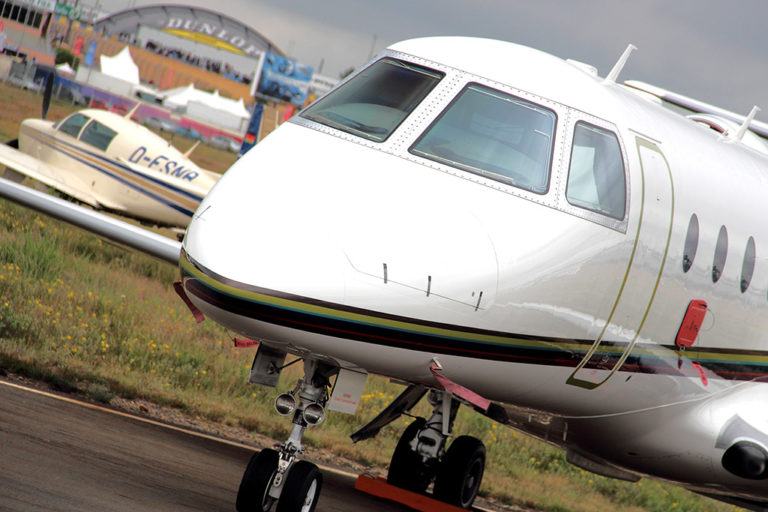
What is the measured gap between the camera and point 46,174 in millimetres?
26109

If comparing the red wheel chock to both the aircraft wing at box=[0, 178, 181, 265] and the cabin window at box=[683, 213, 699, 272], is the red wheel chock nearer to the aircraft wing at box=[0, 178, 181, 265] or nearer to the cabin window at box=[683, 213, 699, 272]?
the cabin window at box=[683, 213, 699, 272]

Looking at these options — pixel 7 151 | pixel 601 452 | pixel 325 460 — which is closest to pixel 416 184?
pixel 601 452

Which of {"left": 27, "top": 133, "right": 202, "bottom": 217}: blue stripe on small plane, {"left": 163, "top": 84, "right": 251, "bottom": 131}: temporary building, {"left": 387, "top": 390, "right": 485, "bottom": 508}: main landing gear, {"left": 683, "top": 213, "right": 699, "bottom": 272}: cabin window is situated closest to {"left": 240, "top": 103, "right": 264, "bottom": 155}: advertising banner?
{"left": 27, "top": 133, "right": 202, "bottom": 217}: blue stripe on small plane

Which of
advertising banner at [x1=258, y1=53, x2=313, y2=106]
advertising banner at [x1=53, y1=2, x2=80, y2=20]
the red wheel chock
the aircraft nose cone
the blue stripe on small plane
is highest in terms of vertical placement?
advertising banner at [x1=53, y1=2, x2=80, y2=20]

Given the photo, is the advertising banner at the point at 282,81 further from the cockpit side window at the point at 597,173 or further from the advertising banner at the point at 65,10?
the cockpit side window at the point at 597,173

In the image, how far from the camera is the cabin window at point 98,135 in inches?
1067

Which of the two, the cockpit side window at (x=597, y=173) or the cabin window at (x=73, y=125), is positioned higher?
the cabin window at (x=73, y=125)

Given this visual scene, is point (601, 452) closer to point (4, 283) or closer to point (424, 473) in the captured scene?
point (424, 473)

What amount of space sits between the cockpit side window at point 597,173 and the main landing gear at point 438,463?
9.32ft

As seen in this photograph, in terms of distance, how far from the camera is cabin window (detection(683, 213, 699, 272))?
8.45 metres

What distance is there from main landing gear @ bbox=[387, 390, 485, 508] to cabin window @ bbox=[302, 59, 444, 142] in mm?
3123

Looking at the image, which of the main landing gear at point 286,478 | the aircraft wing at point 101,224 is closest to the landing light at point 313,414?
the main landing gear at point 286,478

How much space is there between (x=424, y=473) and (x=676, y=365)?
2843 millimetres

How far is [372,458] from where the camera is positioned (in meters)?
14.0
